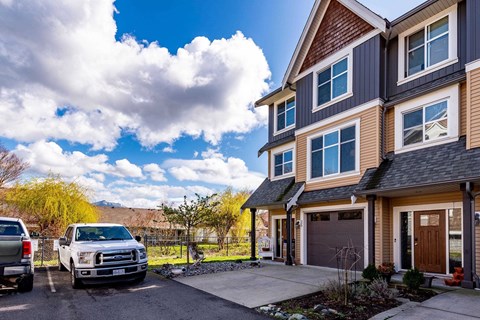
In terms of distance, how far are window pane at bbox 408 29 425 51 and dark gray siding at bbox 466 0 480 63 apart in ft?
5.73

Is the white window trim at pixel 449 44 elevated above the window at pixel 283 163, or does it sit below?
above

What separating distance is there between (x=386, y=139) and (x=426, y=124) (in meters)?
1.50

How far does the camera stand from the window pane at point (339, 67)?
1332 cm

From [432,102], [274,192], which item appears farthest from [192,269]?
[432,102]

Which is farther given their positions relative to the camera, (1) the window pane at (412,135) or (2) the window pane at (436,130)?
(1) the window pane at (412,135)

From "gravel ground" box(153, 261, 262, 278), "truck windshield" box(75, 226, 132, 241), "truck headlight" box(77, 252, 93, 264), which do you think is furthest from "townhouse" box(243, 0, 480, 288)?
"truck headlight" box(77, 252, 93, 264)

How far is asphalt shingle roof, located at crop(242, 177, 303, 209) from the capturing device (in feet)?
49.1

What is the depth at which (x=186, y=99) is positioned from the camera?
1759cm

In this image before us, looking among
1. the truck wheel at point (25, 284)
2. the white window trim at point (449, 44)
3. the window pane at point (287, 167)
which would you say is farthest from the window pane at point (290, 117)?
the truck wheel at point (25, 284)

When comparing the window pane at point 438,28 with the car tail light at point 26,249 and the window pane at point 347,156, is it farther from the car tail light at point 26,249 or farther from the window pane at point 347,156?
the car tail light at point 26,249

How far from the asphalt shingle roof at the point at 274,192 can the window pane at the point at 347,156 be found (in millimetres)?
2510

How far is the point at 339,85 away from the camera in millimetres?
13508

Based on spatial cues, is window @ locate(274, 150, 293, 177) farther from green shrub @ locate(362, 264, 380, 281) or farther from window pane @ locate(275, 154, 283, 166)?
green shrub @ locate(362, 264, 380, 281)

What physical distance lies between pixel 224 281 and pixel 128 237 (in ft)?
11.6
